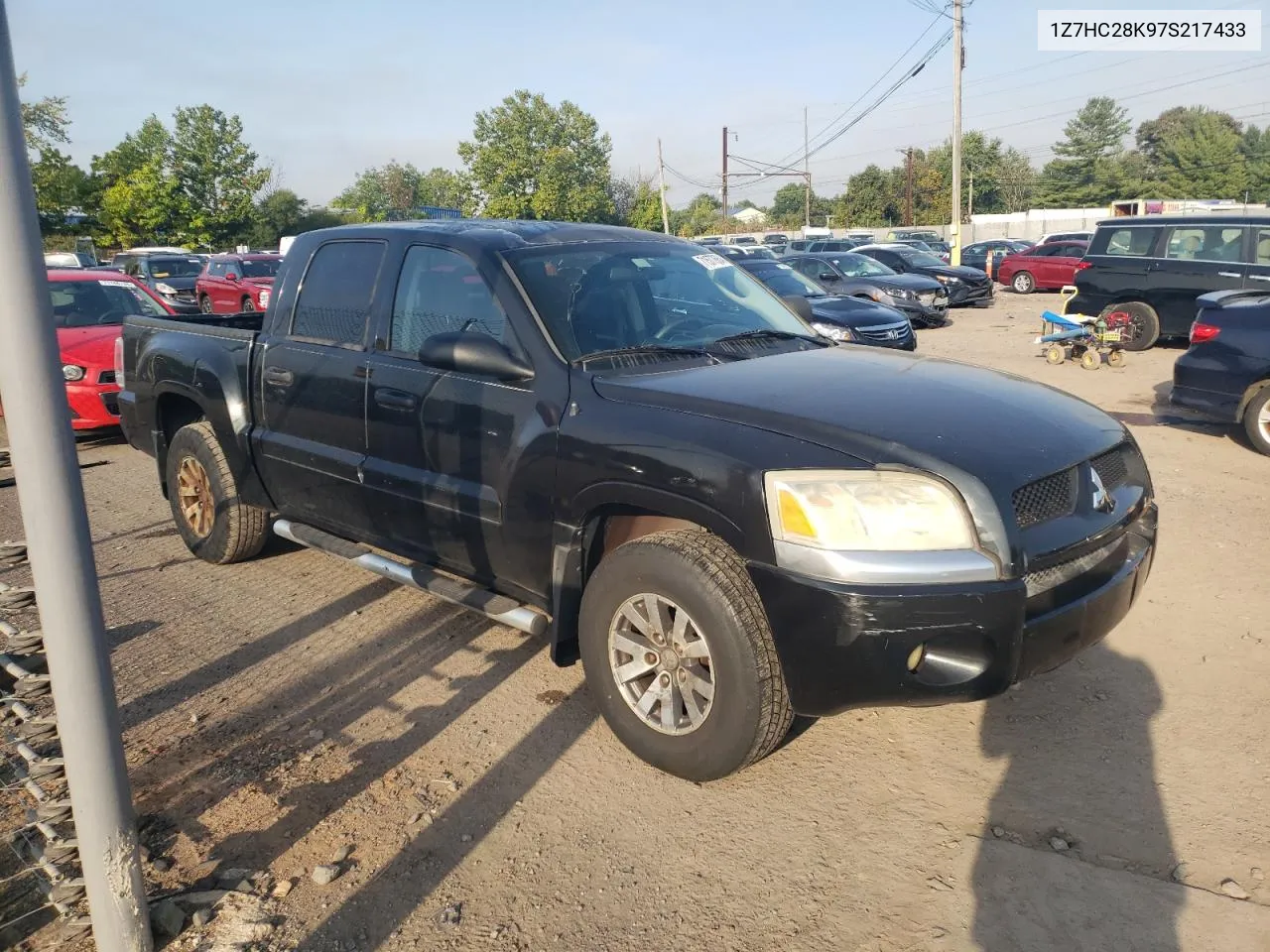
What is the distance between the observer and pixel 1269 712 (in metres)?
3.71

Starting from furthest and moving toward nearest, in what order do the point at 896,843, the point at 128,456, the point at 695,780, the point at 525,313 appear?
the point at 128,456, the point at 525,313, the point at 695,780, the point at 896,843

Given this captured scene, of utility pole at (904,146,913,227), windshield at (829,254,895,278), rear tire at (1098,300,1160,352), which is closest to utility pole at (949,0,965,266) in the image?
windshield at (829,254,895,278)

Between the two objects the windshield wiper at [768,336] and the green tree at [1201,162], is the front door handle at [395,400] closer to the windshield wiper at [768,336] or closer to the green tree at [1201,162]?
the windshield wiper at [768,336]

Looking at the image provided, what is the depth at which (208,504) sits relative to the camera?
556 centimetres

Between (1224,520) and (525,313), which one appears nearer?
(525,313)

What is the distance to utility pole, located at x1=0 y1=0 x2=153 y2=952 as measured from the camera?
200cm

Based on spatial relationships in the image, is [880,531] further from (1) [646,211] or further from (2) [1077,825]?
(1) [646,211]

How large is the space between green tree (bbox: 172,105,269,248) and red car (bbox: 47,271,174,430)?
40495 mm

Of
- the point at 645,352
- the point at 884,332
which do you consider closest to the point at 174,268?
the point at 884,332

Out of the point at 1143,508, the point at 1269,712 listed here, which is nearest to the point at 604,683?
the point at 1143,508

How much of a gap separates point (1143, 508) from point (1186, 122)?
104 metres

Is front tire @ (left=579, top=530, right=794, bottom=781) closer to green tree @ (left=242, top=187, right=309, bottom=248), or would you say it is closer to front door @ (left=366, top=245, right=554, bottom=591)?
front door @ (left=366, top=245, right=554, bottom=591)

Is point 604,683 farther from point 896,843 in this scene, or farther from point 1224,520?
point 1224,520

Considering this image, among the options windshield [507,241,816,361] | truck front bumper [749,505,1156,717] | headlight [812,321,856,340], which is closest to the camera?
truck front bumper [749,505,1156,717]
